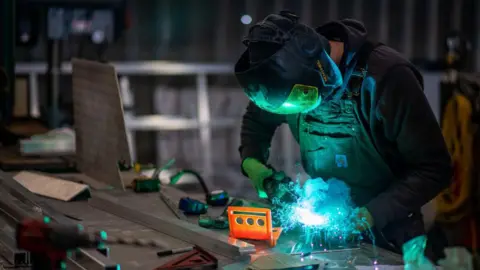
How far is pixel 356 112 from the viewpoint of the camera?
2.12 metres

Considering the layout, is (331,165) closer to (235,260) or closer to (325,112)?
(325,112)

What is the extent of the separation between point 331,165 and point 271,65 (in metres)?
0.54

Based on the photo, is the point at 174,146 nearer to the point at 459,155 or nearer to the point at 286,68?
the point at 459,155

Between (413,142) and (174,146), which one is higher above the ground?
(413,142)

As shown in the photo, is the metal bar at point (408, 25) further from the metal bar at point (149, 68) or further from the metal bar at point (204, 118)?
the metal bar at point (204, 118)

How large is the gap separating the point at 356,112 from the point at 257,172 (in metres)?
0.40

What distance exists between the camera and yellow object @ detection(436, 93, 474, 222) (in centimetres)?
455

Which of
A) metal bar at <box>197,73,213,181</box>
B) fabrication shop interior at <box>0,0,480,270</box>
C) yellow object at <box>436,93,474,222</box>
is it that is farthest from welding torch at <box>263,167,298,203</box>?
metal bar at <box>197,73,213,181</box>

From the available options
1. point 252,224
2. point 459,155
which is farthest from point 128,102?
point 252,224

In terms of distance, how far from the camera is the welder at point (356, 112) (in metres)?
1.85

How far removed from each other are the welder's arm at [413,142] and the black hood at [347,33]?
5.2 inches

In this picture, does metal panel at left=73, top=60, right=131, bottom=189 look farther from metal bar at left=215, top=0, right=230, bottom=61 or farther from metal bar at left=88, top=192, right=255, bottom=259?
metal bar at left=215, top=0, right=230, bottom=61

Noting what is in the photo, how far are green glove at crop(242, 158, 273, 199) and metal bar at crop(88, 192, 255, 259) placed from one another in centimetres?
37

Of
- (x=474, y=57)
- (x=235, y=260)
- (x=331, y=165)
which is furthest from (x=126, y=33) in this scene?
(x=235, y=260)
